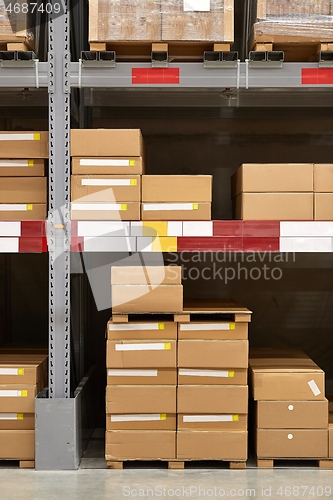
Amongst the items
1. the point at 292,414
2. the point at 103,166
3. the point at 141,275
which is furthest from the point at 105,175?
the point at 292,414

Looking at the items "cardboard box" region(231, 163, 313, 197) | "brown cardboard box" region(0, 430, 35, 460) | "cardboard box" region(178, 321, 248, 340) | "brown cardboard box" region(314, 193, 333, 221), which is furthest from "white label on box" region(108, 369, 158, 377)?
"brown cardboard box" region(314, 193, 333, 221)

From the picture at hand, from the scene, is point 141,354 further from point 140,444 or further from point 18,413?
point 18,413

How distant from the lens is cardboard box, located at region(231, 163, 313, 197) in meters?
4.00

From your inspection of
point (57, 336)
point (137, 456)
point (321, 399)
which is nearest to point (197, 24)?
point (57, 336)

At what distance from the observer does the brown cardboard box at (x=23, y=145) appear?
4.12 m

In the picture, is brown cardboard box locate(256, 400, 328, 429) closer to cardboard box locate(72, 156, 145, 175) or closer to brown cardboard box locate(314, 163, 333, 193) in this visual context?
brown cardboard box locate(314, 163, 333, 193)

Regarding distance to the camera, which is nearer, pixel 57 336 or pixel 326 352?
pixel 57 336

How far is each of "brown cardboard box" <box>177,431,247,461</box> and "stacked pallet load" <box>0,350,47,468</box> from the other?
1.06 m

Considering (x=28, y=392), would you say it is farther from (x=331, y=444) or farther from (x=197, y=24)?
(x=197, y=24)

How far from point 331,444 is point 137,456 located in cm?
136

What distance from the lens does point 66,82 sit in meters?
3.97

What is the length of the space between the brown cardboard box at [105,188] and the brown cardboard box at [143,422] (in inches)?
59.5

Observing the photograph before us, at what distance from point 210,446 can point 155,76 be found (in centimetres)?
261

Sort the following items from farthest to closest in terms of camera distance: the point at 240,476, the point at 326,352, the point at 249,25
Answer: the point at 326,352 < the point at 249,25 < the point at 240,476
